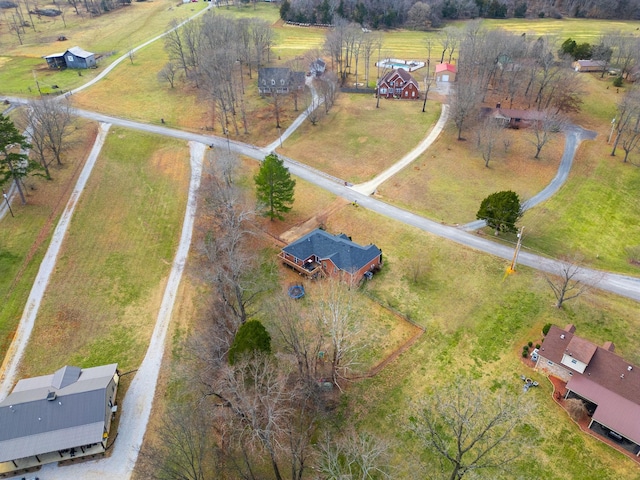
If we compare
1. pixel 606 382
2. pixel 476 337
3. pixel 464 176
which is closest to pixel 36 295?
pixel 476 337

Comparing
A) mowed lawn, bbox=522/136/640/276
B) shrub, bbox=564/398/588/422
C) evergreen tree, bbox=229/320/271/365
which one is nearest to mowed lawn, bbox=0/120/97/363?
evergreen tree, bbox=229/320/271/365

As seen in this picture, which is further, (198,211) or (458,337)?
(198,211)

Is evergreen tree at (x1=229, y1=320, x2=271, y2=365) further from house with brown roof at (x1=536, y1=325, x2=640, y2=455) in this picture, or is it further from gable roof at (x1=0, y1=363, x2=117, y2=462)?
house with brown roof at (x1=536, y1=325, x2=640, y2=455)

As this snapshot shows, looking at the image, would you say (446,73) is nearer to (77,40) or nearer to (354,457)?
(354,457)

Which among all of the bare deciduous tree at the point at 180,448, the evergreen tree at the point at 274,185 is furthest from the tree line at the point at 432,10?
the bare deciduous tree at the point at 180,448

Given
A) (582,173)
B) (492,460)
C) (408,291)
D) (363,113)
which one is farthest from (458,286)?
(363,113)

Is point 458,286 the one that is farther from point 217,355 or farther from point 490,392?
point 217,355

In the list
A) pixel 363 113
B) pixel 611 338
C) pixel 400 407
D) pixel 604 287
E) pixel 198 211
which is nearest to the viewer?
pixel 400 407
